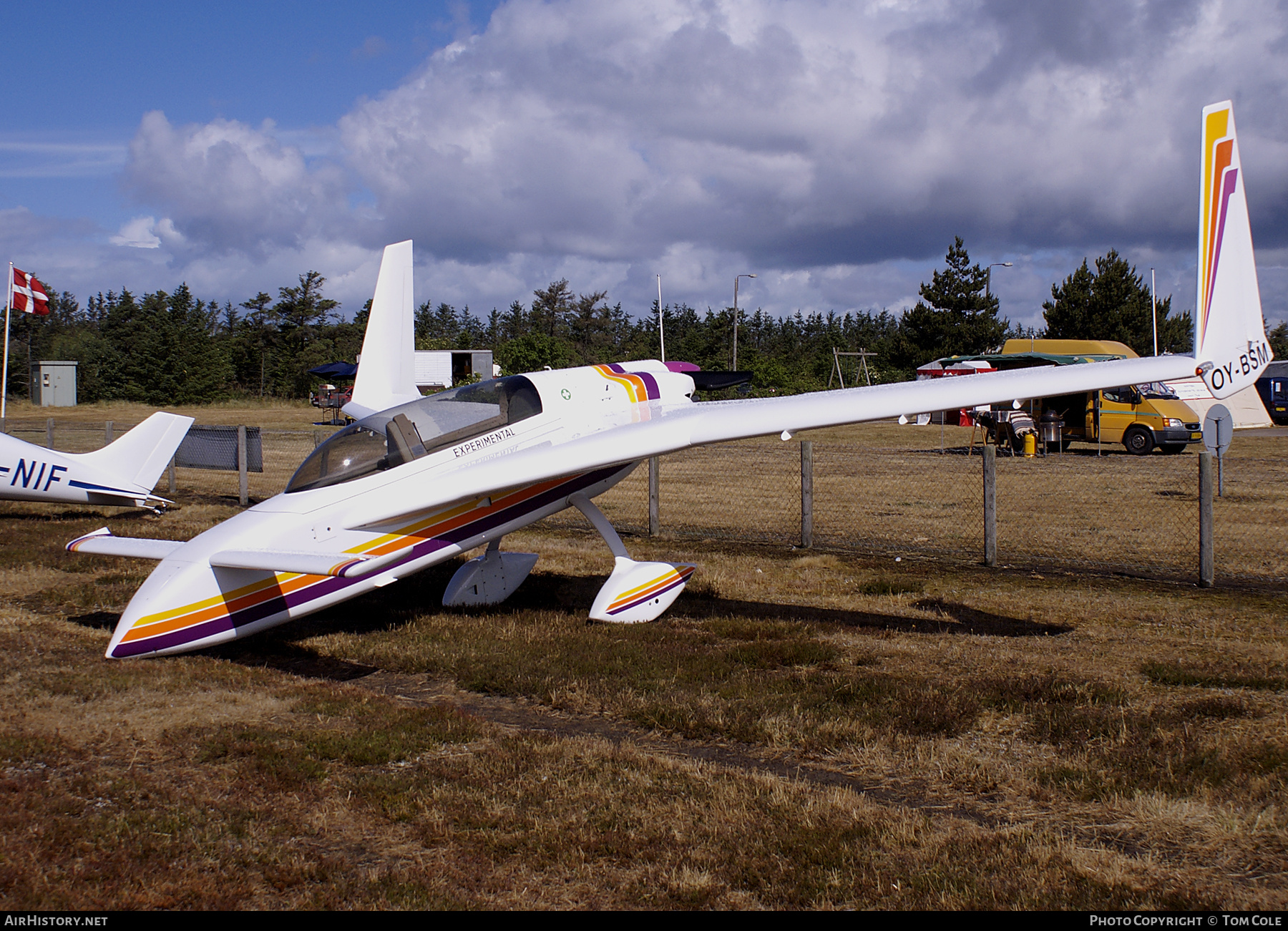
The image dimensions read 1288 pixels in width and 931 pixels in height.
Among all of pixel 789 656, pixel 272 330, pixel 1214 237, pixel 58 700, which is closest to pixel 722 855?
pixel 789 656

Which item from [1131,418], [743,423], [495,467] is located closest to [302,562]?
[495,467]

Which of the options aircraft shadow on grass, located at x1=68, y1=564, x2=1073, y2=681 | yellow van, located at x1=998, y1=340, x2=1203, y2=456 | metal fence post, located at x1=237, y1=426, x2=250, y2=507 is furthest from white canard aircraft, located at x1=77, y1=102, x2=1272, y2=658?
yellow van, located at x1=998, y1=340, x2=1203, y2=456

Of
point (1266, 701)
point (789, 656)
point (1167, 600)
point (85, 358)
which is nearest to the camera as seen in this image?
point (1266, 701)

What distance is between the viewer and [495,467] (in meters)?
7.78

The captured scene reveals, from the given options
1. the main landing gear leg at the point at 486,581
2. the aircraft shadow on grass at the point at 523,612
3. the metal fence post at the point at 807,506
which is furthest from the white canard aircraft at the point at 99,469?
the metal fence post at the point at 807,506

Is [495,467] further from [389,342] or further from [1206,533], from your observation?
[1206,533]

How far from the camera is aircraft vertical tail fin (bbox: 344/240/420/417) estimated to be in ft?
41.0

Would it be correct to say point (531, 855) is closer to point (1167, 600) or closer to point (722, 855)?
point (722, 855)

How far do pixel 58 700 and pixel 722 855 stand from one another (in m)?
4.64

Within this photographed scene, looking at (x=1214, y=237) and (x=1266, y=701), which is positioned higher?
(x=1214, y=237)

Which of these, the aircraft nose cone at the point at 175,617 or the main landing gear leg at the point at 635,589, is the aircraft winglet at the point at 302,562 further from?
the main landing gear leg at the point at 635,589

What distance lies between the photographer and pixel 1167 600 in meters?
9.31

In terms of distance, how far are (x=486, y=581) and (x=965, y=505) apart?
1017 cm

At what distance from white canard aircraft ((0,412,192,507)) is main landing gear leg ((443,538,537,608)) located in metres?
7.59
